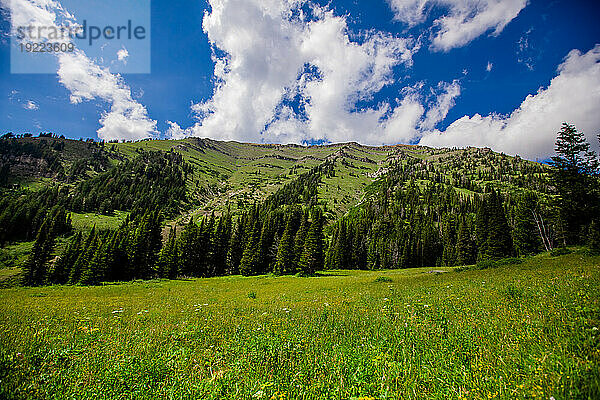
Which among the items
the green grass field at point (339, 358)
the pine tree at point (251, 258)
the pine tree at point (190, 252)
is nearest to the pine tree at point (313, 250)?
the pine tree at point (251, 258)

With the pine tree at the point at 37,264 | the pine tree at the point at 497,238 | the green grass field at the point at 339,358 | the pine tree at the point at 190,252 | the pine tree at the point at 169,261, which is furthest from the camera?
the pine tree at the point at 190,252

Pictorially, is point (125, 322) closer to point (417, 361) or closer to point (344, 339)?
point (344, 339)

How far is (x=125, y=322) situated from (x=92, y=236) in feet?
280

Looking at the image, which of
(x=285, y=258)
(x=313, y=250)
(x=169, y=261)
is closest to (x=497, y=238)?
(x=313, y=250)

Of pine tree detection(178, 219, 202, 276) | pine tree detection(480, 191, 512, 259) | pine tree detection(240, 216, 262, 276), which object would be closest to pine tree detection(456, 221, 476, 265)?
pine tree detection(480, 191, 512, 259)

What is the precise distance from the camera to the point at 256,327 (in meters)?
8.75

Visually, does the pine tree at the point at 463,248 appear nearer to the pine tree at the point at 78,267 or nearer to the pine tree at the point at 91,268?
the pine tree at the point at 91,268

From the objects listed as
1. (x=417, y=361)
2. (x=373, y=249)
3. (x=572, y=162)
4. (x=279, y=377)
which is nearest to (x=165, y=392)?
(x=279, y=377)

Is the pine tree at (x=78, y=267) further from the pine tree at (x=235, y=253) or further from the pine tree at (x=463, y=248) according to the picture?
the pine tree at (x=463, y=248)

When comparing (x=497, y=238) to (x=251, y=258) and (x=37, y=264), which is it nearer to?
(x=251, y=258)

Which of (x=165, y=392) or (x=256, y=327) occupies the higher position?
(x=165, y=392)

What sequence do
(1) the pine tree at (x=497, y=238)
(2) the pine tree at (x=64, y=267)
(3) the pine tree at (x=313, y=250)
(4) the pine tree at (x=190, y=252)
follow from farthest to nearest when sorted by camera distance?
(4) the pine tree at (x=190, y=252) < (1) the pine tree at (x=497, y=238) < (2) the pine tree at (x=64, y=267) < (3) the pine tree at (x=313, y=250)

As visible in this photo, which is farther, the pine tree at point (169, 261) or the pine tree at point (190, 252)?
the pine tree at point (190, 252)

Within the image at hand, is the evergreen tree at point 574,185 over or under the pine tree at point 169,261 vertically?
over
